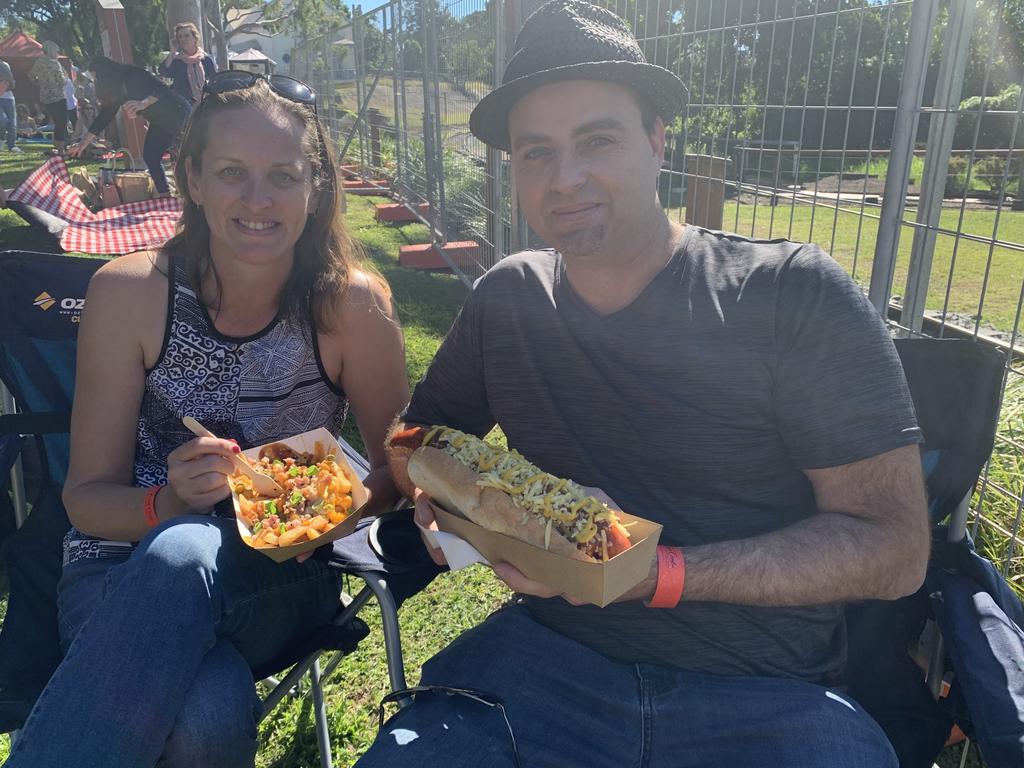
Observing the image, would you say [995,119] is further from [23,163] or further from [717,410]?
[23,163]

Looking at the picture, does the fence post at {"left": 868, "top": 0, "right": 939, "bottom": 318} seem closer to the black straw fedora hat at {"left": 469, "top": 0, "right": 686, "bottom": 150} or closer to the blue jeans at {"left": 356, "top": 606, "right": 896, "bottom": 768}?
the black straw fedora hat at {"left": 469, "top": 0, "right": 686, "bottom": 150}

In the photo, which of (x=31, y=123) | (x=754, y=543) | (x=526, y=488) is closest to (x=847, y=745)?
(x=754, y=543)

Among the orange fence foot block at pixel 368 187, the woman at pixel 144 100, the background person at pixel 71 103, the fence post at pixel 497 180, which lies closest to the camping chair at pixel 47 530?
the fence post at pixel 497 180

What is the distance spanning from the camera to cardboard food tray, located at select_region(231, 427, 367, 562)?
1.75 meters

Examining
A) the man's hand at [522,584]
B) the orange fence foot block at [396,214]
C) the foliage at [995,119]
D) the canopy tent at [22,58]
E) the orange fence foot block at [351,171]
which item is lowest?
the orange fence foot block at [396,214]

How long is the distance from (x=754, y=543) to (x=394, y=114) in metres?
10.9

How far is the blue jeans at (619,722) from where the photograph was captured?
158 centimetres

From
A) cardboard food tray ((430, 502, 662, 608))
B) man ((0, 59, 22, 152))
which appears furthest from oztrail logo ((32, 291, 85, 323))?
man ((0, 59, 22, 152))

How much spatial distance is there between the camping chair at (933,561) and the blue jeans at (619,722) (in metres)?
0.21

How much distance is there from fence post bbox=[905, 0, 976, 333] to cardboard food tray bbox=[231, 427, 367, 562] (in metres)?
1.92

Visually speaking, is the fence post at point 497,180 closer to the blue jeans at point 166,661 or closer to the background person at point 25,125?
the blue jeans at point 166,661

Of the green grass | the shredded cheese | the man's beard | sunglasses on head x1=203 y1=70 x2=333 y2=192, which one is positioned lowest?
the green grass

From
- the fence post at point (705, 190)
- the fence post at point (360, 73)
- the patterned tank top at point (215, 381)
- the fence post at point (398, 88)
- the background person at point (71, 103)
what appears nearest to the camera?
the patterned tank top at point (215, 381)

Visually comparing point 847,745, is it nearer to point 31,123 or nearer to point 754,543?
point 754,543
